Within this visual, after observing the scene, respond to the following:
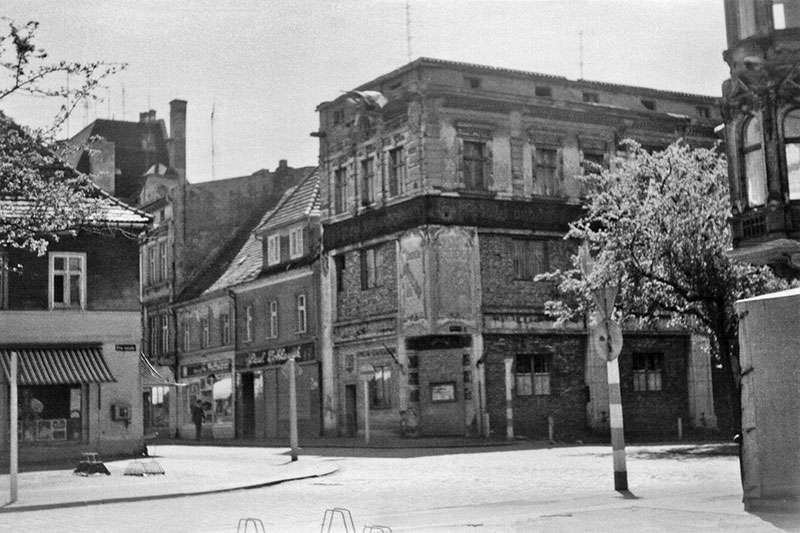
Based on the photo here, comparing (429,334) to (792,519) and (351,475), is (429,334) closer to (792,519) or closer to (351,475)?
(351,475)

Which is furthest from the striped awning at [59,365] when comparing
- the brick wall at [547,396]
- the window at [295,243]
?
the window at [295,243]

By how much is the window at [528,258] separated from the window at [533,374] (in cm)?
305

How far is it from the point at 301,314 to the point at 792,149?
28.1m

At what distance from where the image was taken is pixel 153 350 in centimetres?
6581

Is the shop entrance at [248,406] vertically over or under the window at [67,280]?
under

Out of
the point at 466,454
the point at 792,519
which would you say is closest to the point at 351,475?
the point at 466,454

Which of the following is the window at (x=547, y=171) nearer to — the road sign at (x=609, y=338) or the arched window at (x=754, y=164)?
the arched window at (x=754, y=164)

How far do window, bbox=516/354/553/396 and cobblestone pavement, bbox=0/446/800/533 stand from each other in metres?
15.8

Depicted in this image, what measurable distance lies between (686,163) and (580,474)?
13049mm

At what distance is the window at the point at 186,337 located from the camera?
6188 cm

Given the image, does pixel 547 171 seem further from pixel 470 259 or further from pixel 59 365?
pixel 59 365

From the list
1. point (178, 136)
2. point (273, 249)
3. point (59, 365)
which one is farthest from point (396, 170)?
point (178, 136)

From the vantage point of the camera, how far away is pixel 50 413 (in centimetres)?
3394

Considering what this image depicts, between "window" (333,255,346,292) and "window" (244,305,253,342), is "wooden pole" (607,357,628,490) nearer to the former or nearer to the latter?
"window" (333,255,346,292)
